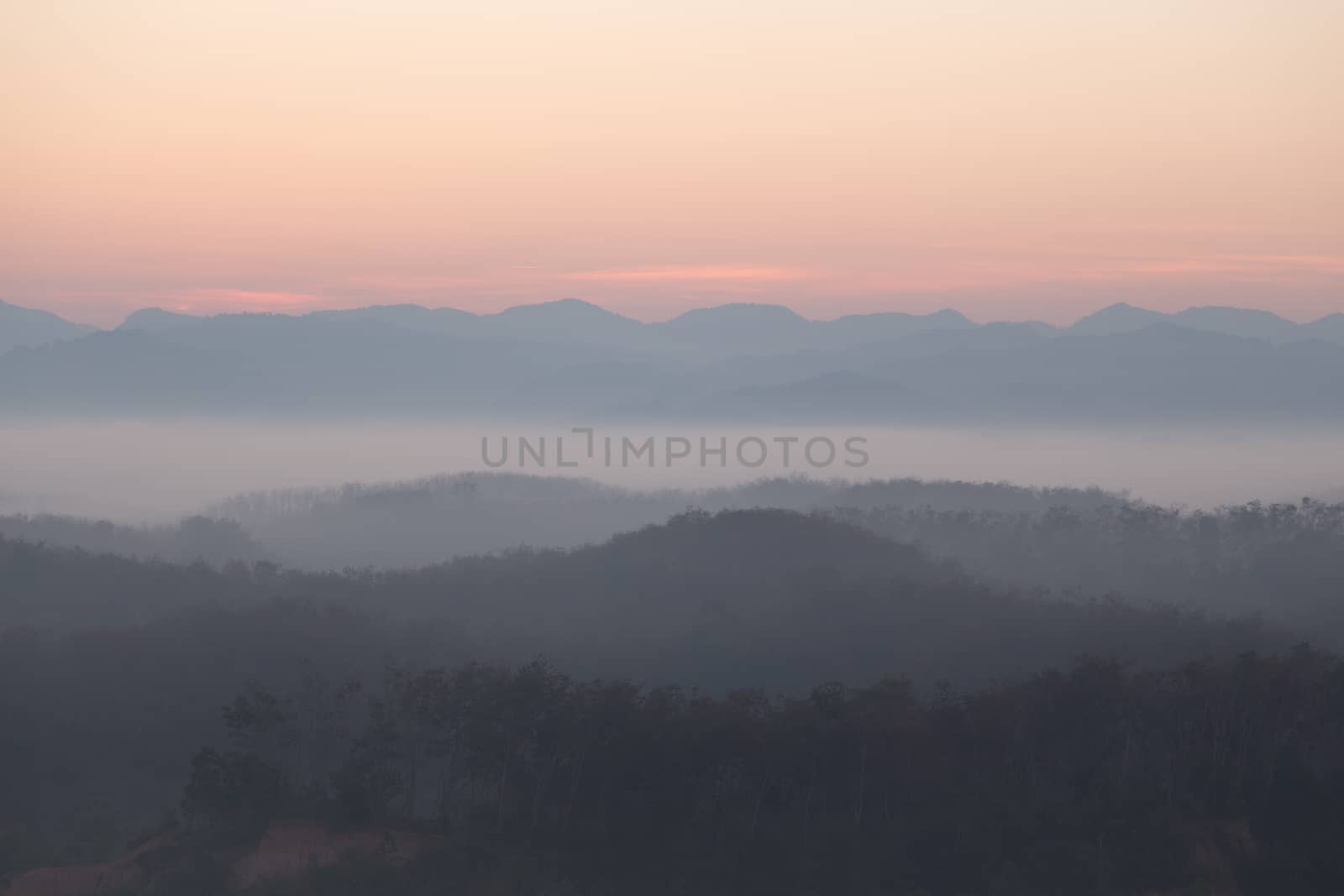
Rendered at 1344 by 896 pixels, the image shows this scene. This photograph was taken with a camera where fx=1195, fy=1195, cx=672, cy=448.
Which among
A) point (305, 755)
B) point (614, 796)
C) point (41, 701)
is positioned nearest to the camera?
point (614, 796)

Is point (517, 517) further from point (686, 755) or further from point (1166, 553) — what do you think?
point (686, 755)

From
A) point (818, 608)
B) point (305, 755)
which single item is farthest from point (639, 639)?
point (305, 755)

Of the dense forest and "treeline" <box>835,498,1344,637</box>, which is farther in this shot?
"treeline" <box>835,498,1344,637</box>

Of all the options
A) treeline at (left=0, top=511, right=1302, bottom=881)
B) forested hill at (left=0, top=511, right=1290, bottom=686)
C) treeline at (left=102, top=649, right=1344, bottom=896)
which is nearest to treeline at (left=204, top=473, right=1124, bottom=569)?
forested hill at (left=0, top=511, right=1290, bottom=686)

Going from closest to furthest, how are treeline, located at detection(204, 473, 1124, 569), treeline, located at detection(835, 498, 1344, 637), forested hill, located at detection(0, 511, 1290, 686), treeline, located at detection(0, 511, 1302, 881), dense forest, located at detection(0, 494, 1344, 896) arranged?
dense forest, located at detection(0, 494, 1344, 896) < treeline, located at detection(0, 511, 1302, 881) < forested hill, located at detection(0, 511, 1290, 686) < treeline, located at detection(835, 498, 1344, 637) < treeline, located at detection(204, 473, 1124, 569)

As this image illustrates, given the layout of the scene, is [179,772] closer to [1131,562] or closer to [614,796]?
[614,796]

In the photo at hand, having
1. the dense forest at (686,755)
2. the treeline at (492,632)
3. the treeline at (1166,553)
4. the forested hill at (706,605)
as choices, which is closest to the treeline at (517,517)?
the treeline at (1166,553)

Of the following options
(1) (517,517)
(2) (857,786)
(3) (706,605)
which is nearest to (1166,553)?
(3) (706,605)

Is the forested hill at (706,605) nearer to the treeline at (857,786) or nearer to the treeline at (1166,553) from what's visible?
the treeline at (1166,553)

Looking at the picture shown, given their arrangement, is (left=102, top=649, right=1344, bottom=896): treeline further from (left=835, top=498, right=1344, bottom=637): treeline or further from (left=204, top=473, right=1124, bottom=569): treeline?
(left=204, top=473, right=1124, bottom=569): treeline
